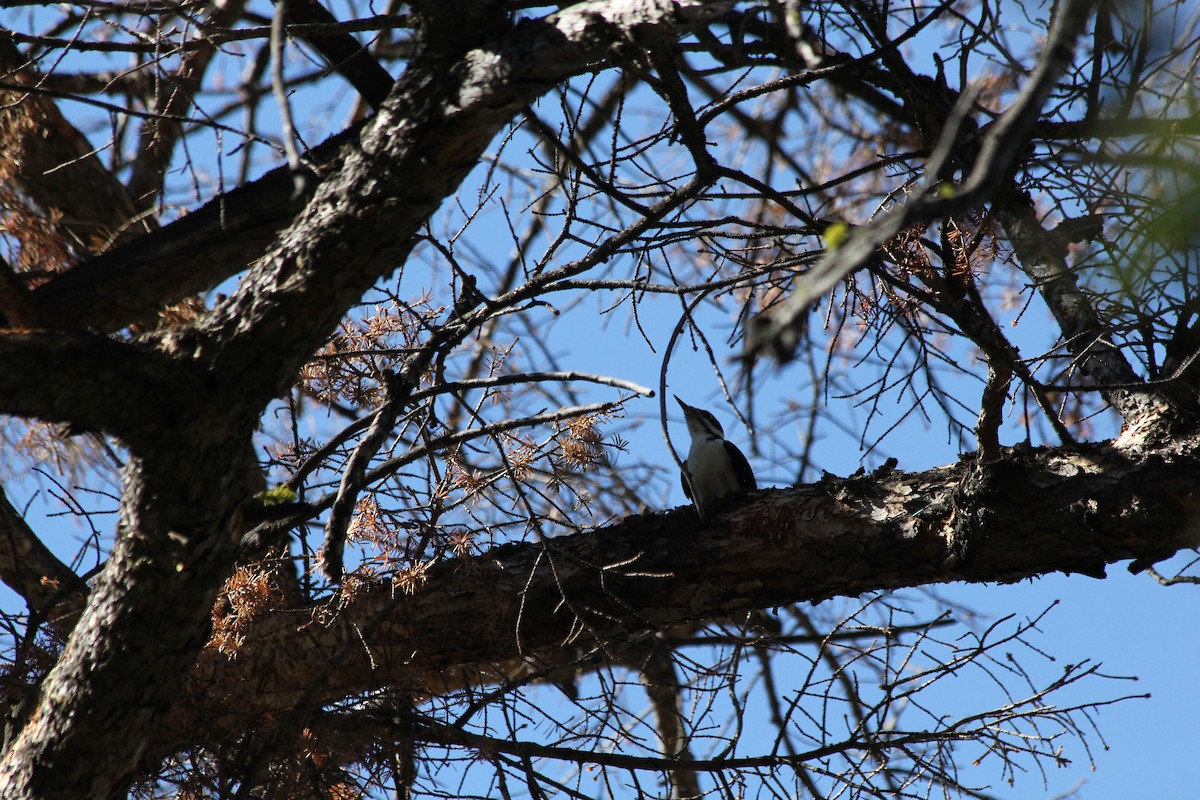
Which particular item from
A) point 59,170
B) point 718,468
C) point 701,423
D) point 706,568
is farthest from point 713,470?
point 59,170

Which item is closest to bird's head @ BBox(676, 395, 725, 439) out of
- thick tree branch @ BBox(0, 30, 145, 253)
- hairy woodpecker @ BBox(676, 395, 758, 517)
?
hairy woodpecker @ BBox(676, 395, 758, 517)

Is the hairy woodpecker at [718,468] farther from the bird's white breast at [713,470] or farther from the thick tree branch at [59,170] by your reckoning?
the thick tree branch at [59,170]

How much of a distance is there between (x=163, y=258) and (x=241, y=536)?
1.15 metres

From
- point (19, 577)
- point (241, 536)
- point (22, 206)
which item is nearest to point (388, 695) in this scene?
point (241, 536)

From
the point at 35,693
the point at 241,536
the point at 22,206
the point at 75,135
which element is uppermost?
the point at 75,135

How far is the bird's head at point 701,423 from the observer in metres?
5.84

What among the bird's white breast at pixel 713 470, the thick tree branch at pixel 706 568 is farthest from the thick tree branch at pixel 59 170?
the bird's white breast at pixel 713 470

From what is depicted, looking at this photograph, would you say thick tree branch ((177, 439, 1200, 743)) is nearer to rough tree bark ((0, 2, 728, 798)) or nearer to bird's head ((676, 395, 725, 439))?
rough tree bark ((0, 2, 728, 798))

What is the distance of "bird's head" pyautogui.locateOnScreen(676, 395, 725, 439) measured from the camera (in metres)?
5.84

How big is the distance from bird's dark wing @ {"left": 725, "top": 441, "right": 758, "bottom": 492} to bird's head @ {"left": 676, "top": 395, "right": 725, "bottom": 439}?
0.27 meters

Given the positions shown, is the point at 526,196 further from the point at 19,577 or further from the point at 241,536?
the point at 241,536

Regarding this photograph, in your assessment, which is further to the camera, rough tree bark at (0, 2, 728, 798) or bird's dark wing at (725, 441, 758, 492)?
bird's dark wing at (725, 441, 758, 492)

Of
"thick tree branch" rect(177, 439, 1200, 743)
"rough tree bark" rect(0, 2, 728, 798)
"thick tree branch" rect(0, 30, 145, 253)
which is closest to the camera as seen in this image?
"rough tree bark" rect(0, 2, 728, 798)

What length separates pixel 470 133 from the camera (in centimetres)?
217
